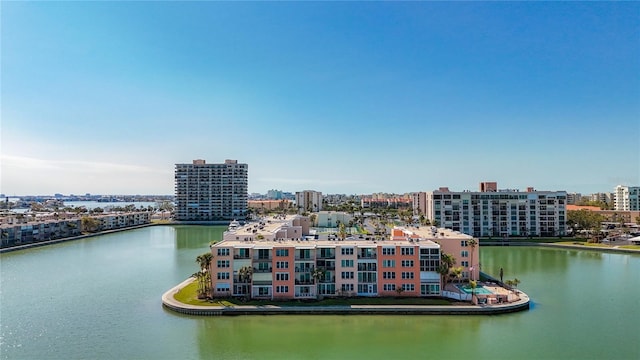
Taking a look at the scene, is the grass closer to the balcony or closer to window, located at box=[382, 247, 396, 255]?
the balcony

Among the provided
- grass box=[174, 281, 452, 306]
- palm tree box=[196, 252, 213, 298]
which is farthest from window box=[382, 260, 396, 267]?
palm tree box=[196, 252, 213, 298]

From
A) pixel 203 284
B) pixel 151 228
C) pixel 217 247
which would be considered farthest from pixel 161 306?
pixel 151 228

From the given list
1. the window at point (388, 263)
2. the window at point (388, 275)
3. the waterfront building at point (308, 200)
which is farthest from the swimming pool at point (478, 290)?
the waterfront building at point (308, 200)

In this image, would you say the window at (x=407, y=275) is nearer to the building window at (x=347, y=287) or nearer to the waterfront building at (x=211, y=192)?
the building window at (x=347, y=287)

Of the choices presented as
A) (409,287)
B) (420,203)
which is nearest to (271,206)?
(420,203)

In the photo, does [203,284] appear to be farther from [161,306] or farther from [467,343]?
[467,343]

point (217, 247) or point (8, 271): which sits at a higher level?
point (217, 247)
